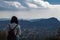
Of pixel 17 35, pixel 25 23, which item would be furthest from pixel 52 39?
pixel 17 35

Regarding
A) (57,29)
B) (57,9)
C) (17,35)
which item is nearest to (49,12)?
(57,9)

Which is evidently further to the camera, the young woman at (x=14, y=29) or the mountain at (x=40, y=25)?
the mountain at (x=40, y=25)

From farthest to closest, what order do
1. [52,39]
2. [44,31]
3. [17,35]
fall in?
[44,31] < [52,39] < [17,35]

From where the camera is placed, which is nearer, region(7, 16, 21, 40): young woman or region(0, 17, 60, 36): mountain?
region(7, 16, 21, 40): young woman

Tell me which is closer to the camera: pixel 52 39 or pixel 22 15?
pixel 52 39

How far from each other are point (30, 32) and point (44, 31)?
0.91 metres

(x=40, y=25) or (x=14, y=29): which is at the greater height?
(x=40, y=25)

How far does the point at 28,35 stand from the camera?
1499cm

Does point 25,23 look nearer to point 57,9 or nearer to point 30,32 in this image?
point 30,32

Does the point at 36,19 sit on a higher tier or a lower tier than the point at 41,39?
higher

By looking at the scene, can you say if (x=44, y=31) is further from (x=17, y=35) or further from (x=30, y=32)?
(x=17, y=35)

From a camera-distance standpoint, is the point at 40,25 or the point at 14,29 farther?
the point at 40,25

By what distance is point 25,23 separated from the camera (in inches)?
628

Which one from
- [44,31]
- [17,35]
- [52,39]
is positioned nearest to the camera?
[17,35]
